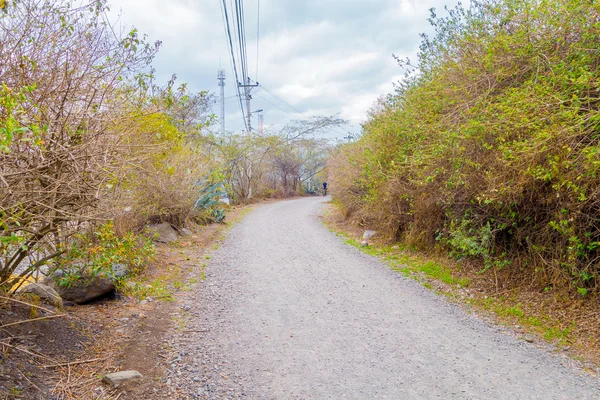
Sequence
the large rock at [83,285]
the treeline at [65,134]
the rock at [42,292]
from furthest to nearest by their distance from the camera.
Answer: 1. the large rock at [83,285]
2. the rock at [42,292]
3. the treeline at [65,134]

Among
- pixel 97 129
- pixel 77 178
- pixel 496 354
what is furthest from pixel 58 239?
pixel 496 354

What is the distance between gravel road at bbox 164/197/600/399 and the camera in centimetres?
334

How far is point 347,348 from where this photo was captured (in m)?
4.09

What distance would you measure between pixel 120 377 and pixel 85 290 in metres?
2.12

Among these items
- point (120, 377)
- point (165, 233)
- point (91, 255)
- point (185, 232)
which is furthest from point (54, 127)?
point (185, 232)

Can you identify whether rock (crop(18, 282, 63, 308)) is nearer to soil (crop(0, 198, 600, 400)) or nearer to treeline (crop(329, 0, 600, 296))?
soil (crop(0, 198, 600, 400))

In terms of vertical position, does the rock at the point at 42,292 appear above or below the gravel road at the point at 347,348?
above

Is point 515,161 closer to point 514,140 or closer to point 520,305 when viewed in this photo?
point 514,140

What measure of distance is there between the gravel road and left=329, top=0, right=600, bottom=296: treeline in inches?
51.2

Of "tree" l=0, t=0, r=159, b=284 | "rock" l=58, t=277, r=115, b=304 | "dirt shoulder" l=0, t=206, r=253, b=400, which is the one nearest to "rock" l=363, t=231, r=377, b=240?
"dirt shoulder" l=0, t=206, r=253, b=400

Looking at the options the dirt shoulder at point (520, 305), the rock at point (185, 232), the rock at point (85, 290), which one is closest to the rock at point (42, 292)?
→ the rock at point (85, 290)

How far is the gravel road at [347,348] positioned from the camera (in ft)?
10.9

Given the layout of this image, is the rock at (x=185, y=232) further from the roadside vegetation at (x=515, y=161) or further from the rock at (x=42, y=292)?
the rock at (x=42, y=292)

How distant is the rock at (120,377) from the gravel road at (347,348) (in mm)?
320
